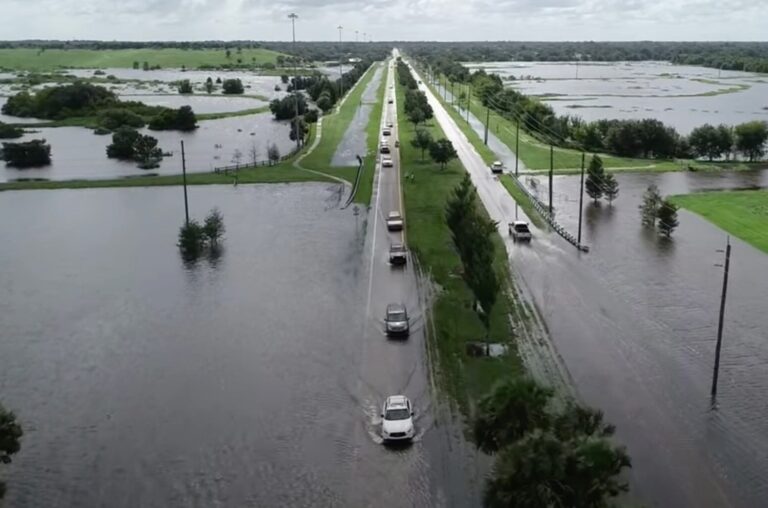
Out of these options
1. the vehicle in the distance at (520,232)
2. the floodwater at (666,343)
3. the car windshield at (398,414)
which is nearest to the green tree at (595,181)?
the floodwater at (666,343)

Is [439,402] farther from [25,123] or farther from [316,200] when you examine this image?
[25,123]

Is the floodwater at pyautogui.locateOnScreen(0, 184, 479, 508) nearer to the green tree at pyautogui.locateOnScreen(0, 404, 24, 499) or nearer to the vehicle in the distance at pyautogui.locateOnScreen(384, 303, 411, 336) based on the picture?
the vehicle in the distance at pyautogui.locateOnScreen(384, 303, 411, 336)

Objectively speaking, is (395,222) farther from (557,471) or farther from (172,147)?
(172,147)

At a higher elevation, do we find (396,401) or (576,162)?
(576,162)

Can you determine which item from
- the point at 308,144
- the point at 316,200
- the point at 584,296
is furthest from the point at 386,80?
the point at 584,296

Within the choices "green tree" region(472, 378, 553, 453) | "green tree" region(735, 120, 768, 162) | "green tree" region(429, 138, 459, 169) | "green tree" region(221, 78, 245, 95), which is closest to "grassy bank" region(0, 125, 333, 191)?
"green tree" region(429, 138, 459, 169)

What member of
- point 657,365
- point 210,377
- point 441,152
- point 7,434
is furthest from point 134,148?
point 657,365
